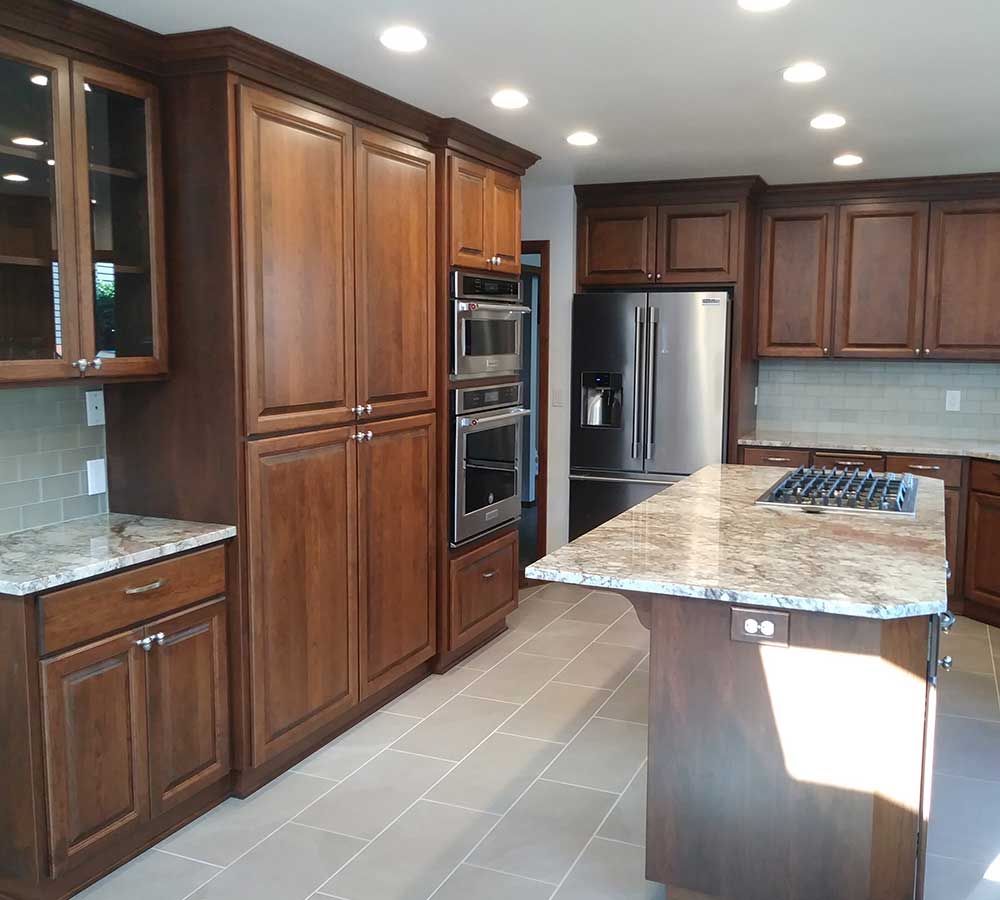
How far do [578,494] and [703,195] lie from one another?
1.84 meters

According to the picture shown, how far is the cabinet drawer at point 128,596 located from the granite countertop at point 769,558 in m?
1.08

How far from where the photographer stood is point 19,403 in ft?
9.05

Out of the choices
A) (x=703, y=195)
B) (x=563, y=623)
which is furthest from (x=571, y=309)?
(x=563, y=623)

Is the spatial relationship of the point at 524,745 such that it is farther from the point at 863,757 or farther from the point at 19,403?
the point at 19,403

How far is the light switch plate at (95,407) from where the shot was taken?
2.97 metres

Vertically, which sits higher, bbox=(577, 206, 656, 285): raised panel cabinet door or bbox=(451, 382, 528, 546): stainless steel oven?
bbox=(577, 206, 656, 285): raised panel cabinet door

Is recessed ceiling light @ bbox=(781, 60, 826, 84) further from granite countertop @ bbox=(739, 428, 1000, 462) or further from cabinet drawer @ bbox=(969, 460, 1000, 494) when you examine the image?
cabinet drawer @ bbox=(969, 460, 1000, 494)

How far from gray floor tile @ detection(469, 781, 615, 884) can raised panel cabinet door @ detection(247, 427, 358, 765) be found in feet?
2.57

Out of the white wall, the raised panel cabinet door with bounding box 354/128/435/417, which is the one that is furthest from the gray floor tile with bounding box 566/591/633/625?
the raised panel cabinet door with bounding box 354/128/435/417

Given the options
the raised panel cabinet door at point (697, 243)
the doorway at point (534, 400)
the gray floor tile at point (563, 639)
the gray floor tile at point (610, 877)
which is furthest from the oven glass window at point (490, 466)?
the gray floor tile at point (610, 877)

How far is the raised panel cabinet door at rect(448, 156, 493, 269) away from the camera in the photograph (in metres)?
3.96

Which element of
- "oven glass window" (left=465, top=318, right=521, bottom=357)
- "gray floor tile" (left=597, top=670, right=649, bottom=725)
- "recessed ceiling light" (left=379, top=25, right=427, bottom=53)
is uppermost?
"recessed ceiling light" (left=379, top=25, right=427, bottom=53)

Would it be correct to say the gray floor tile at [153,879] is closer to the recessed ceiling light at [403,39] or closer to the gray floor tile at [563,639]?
the gray floor tile at [563,639]

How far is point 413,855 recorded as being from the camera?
2.64m
